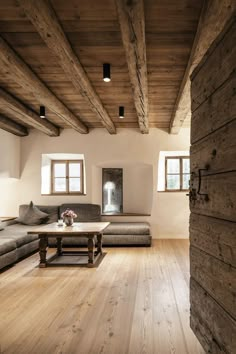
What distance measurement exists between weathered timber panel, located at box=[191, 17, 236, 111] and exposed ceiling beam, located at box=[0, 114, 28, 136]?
4416 mm

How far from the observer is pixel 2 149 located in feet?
19.8

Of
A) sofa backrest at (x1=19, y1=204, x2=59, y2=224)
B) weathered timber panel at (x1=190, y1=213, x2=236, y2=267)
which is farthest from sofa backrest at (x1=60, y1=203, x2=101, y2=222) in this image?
weathered timber panel at (x1=190, y1=213, x2=236, y2=267)

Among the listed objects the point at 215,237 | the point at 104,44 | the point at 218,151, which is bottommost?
the point at 215,237

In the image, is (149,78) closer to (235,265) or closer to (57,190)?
(235,265)

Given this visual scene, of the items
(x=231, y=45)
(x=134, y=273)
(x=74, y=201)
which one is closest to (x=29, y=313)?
(x=134, y=273)

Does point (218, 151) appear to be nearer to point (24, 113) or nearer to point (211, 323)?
point (211, 323)

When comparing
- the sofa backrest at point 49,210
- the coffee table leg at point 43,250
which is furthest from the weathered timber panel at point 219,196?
the sofa backrest at point 49,210

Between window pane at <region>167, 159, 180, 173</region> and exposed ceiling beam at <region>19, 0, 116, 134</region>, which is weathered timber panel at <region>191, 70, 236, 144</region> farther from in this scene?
window pane at <region>167, 159, 180, 173</region>

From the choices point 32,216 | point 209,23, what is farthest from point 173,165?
point 209,23

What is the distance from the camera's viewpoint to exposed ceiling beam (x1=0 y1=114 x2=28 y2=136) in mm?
5461

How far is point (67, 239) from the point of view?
5652mm

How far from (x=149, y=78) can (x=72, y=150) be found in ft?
11.2

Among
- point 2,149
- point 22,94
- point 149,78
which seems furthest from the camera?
point 2,149

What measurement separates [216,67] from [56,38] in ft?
4.77
